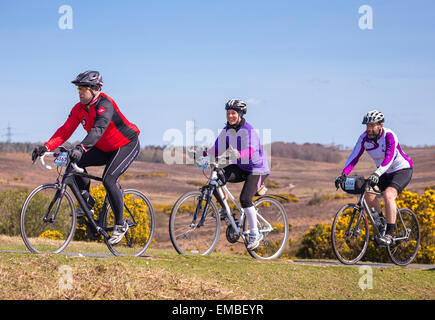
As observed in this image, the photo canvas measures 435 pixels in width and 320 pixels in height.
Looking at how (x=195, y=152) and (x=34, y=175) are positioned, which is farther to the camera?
(x=34, y=175)

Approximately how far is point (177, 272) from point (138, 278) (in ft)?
2.40

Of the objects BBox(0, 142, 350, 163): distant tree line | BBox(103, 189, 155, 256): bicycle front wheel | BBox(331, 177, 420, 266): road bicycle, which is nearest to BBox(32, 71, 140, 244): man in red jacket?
BBox(103, 189, 155, 256): bicycle front wheel

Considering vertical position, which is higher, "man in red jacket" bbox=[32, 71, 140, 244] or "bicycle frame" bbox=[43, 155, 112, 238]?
"man in red jacket" bbox=[32, 71, 140, 244]

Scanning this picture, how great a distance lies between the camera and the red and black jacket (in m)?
7.86

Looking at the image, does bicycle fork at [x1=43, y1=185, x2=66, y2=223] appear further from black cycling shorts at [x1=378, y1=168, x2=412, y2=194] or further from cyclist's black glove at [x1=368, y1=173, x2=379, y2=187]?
black cycling shorts at [x1=378, y1=168, x2=412, y2=194]

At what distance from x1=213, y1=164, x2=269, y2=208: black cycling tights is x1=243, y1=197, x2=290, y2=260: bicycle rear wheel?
0.56 metres

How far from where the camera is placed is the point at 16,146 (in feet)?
447

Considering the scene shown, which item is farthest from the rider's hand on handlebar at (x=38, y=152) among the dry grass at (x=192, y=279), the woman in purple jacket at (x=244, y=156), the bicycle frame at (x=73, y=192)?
the woman in purple jacket at (x=244, y=156)

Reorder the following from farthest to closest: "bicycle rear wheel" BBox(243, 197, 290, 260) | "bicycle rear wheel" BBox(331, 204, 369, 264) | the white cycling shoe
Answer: "bicycle rear wheel" BBox(243, 197, 290, 260) < "bicycle rear wheel" BBox(331, 204, 369, 264) < the white cycling shoe

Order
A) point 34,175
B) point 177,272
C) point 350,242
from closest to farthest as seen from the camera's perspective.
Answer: point 177,272
point 350,242
point 34,175

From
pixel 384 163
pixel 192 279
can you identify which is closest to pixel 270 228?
pixel 384 163

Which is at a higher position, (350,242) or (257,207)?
(257,207)
